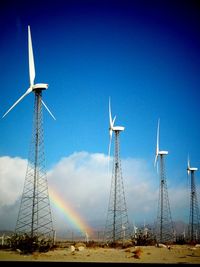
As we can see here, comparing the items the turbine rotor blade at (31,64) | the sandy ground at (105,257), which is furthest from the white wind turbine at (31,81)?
the sandy ground at (105,257)

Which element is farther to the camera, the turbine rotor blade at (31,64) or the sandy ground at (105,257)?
the turbine rotor blade at (31,64)

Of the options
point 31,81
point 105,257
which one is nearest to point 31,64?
point 31,81

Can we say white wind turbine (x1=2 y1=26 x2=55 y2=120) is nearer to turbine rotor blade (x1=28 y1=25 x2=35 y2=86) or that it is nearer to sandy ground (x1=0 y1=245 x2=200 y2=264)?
Result: turbine rotor blade (x1=28 y1=25 x2=35 y2=86)

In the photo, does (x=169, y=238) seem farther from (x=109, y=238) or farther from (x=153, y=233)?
(x=109, y=238)

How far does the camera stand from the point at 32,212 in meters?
26.8

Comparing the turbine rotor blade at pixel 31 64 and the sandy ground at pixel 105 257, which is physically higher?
the turbine rotor blade at pixel 31 64

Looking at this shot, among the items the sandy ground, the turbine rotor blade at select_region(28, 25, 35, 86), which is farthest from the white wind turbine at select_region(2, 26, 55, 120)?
the sandy ground

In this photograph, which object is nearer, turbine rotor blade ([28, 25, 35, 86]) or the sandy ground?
the sandy ground

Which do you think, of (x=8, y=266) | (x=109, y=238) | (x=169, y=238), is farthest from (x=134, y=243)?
(x=8, y=266)

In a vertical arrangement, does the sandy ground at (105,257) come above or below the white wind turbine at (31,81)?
below

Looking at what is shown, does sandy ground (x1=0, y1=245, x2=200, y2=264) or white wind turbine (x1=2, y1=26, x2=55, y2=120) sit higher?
white wind turbine (x1=2, y1=26, x2=55, y2=120)

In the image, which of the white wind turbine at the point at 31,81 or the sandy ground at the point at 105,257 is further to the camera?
the white wind turbine at the point at 31,81

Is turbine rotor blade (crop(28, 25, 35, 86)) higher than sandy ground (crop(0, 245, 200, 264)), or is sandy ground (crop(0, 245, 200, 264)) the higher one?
turbine rotor blade (crop(28, 25, 35, 86))

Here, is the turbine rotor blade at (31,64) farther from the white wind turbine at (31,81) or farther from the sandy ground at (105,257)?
the sandy ground at (105,257)
